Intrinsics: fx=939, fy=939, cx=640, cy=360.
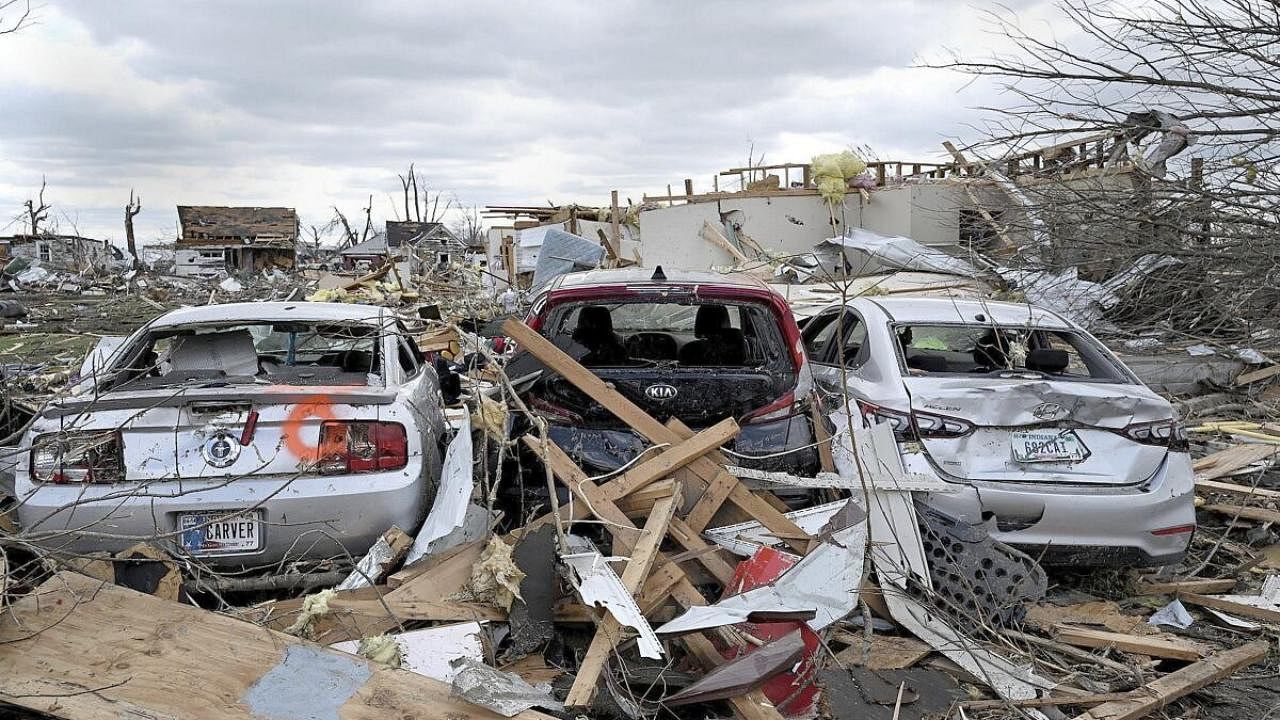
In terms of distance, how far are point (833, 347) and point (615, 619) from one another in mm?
3862

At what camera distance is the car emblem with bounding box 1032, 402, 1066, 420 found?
526 cm

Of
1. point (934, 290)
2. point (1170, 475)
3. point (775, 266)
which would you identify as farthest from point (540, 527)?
point (775, 266)

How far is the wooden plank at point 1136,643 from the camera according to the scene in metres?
4.64

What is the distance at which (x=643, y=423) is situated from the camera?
4.81 m

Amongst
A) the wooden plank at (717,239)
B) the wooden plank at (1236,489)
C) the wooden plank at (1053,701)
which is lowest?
the wooden plank at (1053,701)

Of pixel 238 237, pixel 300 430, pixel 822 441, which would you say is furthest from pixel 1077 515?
pixel 238 237

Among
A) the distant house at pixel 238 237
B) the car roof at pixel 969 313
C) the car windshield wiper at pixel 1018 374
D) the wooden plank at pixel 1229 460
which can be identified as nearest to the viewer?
the car windshield wiper at pixel 1018 374

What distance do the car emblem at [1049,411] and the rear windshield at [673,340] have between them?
1.49 metres

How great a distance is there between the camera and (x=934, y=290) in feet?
49.3

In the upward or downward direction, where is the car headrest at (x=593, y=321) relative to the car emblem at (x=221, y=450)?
upward

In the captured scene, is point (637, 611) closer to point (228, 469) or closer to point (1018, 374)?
point (228, 469)

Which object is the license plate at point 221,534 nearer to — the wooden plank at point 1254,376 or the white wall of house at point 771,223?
the wooden plank at point 1254,376

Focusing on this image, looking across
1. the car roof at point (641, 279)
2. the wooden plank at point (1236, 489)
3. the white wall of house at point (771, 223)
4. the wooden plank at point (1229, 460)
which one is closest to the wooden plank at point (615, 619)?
the car roof at point (641, 279)

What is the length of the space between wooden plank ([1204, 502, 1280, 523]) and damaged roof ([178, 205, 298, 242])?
56242mm
